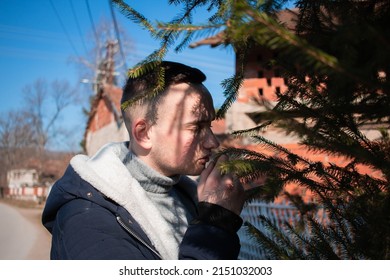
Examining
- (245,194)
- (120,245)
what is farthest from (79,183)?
(245,194)

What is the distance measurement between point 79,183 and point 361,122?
87 centimetres

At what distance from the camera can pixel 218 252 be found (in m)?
1.00

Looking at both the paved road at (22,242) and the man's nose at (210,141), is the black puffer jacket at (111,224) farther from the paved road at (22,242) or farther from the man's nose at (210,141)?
the paved road at (22,242)

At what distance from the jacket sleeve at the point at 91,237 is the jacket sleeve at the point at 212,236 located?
0.15 m

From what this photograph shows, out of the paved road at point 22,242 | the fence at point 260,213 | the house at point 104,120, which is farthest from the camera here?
the house at point 104,120

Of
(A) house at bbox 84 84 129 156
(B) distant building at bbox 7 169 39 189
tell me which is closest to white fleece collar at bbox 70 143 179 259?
(A) house at bbox 84 84 129 156

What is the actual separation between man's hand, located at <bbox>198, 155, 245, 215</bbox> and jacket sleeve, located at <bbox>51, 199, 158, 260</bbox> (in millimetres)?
245

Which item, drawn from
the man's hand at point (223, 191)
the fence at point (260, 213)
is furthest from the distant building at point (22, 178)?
the man's hand at point (223, 191)

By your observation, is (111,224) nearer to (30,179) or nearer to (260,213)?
(260,213)

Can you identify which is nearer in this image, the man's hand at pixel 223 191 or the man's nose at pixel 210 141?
the man's hand at pixel 223 191

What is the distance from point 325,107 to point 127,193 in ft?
2.14

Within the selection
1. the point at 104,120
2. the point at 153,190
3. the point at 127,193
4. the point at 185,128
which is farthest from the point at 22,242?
the point at 104,120

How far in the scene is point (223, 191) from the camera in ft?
3.44

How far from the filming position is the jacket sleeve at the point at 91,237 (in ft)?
3.23
